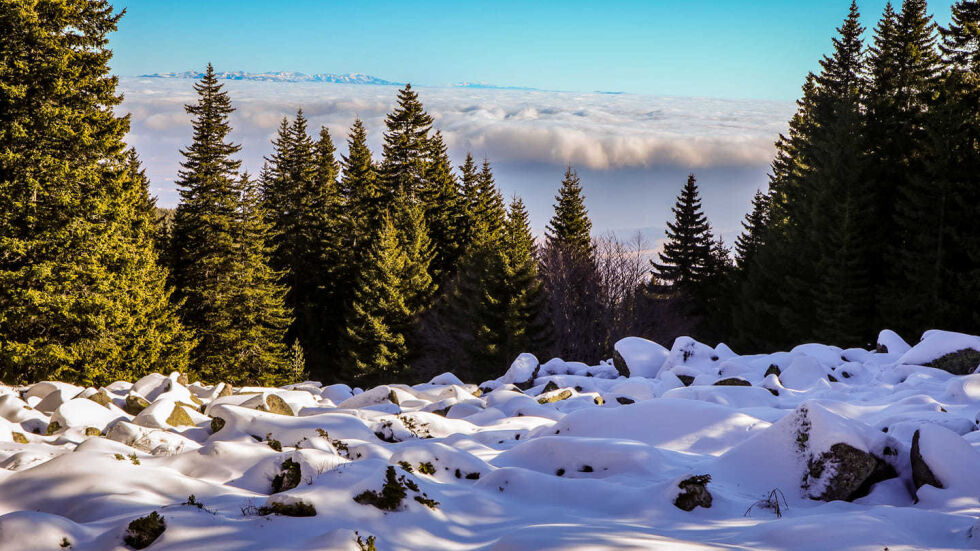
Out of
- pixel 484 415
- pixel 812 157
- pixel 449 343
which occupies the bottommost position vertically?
pixel 449 343

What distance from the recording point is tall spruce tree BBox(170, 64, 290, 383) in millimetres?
31578

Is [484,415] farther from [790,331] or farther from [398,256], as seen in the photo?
[790,331]

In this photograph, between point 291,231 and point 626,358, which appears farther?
point 291,231

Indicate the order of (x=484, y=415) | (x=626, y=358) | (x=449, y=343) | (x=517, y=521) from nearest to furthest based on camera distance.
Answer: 1. (x=517, y=521)
2. (x=484, y=415)
3. (x=626, y=358)
4. (x=449, y=343)

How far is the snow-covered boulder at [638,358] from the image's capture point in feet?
48.8

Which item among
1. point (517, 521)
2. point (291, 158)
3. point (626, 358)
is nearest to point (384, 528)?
point (517, 521)

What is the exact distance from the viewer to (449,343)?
3525cm

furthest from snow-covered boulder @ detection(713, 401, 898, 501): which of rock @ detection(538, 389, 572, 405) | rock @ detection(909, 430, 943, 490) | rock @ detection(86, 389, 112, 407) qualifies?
rock @ detection(86, 389, 112, 407)

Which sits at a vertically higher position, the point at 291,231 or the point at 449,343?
the point at 291,231

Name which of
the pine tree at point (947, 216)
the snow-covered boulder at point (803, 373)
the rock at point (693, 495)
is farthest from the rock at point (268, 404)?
the pine tree at point (947, 216)

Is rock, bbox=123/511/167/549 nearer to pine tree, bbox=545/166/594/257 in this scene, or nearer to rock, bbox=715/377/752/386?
rock, bbox=715/377/752/386

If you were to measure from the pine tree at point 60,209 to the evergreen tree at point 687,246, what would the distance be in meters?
38.0

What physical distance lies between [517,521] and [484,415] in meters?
5.65

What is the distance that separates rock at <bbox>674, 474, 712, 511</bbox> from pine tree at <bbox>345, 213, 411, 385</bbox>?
101ft
